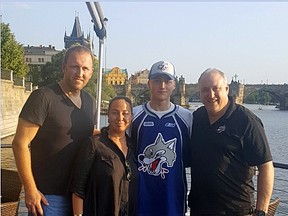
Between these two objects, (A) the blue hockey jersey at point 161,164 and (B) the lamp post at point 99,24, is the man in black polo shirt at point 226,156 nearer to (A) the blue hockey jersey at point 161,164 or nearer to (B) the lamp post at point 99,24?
(A) the blue hockey jersey at point 161,164

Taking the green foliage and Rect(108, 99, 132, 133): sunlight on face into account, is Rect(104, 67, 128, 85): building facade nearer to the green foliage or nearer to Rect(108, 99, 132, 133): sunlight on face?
the green foliage

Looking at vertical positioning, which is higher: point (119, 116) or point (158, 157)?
point (119, 116)

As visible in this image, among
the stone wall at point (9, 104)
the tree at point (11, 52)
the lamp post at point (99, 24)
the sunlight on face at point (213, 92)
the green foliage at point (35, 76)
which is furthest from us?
the green foliage at point (35, 76)

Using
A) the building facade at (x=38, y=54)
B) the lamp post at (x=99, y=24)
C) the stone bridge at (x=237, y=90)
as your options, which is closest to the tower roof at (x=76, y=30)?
the building facade at (x=38, y=54)

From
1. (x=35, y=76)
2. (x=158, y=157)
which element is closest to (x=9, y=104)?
(x=158, y=157)

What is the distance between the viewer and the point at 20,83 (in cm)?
2916

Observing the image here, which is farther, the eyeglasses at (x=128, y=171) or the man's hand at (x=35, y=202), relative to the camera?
the eyeglasses at (x=128, y=171)

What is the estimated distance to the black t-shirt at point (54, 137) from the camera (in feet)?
8.69

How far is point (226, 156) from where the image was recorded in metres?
2.93

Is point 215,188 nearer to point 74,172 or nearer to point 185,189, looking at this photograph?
point 185,189

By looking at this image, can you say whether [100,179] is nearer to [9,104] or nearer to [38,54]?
[9,104]

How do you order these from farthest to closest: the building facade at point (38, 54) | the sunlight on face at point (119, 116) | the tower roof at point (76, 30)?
1. the building facade at point (38, 54)
2. the tower roof at point (76, 30)
3. the sunlight on face at point (119, 116)

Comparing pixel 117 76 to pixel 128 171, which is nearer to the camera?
pixel 128 171

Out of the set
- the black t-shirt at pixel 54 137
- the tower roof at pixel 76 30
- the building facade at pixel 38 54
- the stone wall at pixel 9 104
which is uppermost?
the tower roof at pixel 76 30
